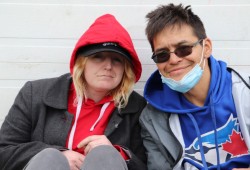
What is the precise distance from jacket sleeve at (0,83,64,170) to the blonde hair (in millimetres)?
367

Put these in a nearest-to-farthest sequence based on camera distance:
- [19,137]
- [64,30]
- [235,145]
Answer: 1. [235,145]
2. [19,137]
3. [64,30]

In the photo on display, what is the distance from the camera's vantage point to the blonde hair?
7.71 ft

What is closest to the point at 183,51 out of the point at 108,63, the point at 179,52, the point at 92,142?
the point at 179,52

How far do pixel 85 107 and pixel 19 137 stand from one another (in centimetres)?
51

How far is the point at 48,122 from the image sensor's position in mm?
2365

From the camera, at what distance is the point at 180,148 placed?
2.18m

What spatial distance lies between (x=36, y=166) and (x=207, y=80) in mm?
1280

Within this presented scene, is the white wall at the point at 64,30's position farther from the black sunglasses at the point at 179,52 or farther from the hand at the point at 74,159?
the hand at the point at 74,159

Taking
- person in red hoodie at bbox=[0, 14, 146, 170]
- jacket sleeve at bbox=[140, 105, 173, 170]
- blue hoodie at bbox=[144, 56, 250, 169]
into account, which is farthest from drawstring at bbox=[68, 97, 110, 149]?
blue hoodie at bbox=[144, 56, 250, 169]

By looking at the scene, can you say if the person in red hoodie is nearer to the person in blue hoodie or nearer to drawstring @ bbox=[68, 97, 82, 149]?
drawstring @ bbox=[68, 97, 82, 149]

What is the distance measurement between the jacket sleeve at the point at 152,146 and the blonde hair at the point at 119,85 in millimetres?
190

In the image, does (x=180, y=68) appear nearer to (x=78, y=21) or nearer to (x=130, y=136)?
(x=130, y=136)

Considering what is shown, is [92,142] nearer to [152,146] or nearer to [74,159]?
[74,159]

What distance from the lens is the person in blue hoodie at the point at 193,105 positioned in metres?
2.12
